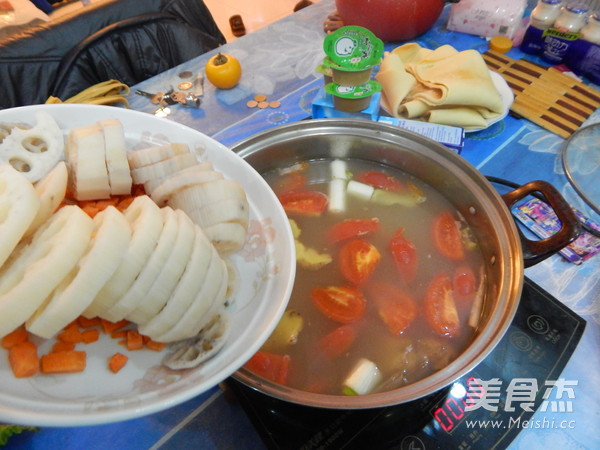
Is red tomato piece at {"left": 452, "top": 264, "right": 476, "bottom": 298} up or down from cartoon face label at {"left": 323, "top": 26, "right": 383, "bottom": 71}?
down

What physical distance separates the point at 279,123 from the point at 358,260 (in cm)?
73

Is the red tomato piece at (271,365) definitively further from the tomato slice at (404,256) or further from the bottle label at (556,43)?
the bottle label at (556,43)

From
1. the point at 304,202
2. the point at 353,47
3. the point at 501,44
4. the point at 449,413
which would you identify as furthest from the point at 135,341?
the point at 501,44

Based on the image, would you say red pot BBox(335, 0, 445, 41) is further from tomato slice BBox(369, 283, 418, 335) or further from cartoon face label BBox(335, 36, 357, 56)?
tomato slice BBox(369, 283, 418, 335)

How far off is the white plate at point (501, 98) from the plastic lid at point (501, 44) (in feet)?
1.01

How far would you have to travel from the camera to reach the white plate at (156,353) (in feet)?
1.56

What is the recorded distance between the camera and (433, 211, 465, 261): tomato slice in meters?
1.13

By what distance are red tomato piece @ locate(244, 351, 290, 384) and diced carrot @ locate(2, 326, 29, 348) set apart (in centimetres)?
46

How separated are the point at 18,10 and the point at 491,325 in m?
5.24

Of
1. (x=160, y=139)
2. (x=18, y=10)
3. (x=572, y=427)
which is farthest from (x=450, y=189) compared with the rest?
(x=18, y=10)

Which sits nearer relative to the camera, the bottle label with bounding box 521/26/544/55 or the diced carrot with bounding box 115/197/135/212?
the diced carrot with bounding box 115/197/135/212

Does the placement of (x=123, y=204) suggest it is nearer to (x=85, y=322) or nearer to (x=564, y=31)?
(x=85, y=322)

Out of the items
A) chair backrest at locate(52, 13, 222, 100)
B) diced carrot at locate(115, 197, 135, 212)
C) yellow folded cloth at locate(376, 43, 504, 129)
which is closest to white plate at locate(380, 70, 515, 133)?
yellow folded cloth at locate(376, 43, 504, 129)

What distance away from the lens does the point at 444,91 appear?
52.9 inches
